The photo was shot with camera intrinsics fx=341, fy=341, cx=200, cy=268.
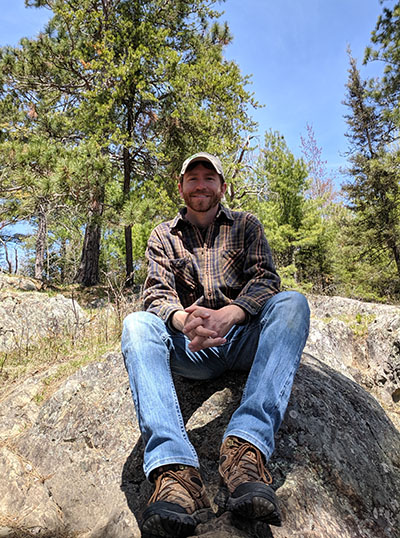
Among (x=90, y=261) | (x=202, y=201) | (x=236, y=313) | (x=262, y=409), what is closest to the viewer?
(x=262, y=409)

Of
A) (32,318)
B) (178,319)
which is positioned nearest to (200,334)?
(178,319)

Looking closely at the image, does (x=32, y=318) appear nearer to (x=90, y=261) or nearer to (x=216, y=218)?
(x=216, y=218)

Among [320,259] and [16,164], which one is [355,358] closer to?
[16,164]

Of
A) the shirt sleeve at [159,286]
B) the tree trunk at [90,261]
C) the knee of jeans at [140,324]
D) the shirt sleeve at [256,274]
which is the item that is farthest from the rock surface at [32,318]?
the tree trunk at [90,261]

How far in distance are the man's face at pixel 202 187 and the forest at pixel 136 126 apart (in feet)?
20.4

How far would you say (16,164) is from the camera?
294 inches

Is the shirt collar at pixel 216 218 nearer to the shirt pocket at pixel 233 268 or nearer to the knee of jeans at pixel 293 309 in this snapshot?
the shirt pocket at pixel 233 268

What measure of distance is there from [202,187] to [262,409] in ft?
4.32

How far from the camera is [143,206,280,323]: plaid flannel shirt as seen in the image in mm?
1895

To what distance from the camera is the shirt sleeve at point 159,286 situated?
1.77m

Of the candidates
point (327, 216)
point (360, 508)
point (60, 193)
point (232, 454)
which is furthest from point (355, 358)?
point (327, 216)

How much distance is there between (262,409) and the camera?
1332 mm

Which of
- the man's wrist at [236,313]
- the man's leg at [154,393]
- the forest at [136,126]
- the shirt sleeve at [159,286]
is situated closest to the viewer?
the man's leg at [154,393]

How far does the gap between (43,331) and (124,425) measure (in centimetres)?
313
